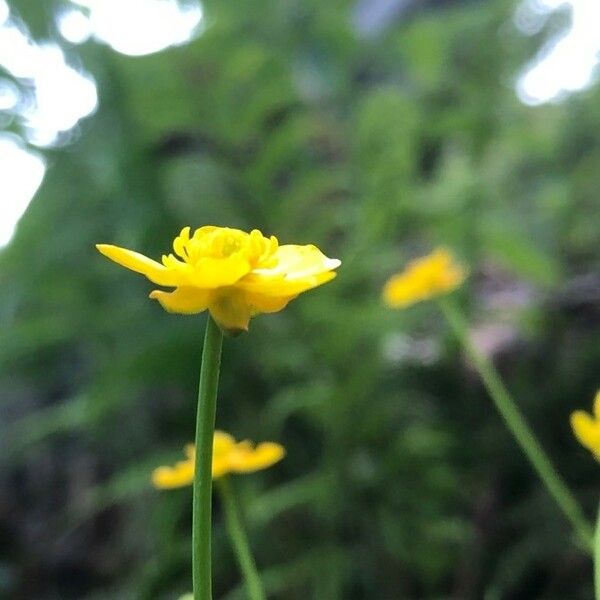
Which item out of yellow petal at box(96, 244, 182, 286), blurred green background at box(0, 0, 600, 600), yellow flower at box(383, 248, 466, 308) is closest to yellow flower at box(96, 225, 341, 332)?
yellow petal at box(96, 244, 182, 286)

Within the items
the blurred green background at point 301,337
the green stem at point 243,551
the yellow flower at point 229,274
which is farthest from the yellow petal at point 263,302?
the blurred green background at point 301,337

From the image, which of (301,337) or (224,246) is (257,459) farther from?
(301,337)

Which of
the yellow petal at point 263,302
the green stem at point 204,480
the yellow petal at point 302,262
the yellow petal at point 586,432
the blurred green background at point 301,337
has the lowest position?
the green stem at point 204,480

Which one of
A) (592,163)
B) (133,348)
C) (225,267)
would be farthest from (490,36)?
(225,267)

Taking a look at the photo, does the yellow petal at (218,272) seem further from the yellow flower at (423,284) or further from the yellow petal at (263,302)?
the yellow flower at (423,284)

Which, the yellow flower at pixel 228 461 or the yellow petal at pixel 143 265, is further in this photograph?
the yellow flower at pixel 228 461

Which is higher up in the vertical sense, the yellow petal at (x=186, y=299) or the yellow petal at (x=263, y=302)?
the yellow petal at (x=186, y=299)

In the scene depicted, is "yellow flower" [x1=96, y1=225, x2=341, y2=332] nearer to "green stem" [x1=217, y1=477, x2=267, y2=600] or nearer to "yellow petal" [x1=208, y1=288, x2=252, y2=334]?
"yellow petal" [x1=208, y1=288, x2=252, y2=334]

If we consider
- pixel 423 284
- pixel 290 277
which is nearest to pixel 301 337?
pixel 423 284
